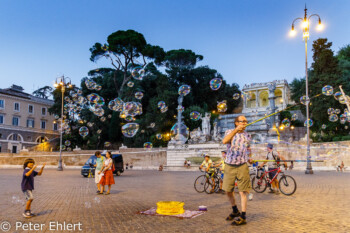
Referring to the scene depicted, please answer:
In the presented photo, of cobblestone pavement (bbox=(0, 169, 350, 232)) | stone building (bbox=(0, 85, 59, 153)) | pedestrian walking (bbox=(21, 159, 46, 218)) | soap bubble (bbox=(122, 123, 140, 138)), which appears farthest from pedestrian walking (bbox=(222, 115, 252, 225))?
stone building (bbox=(0, 85, 59, 153))

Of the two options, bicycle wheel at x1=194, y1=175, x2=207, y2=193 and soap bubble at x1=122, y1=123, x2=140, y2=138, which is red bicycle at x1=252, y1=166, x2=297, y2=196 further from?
soap bubble at x1=122, y1=123, x2=140, y2=138

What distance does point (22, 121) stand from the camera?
189 feet

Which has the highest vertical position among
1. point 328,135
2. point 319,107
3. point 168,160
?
point 319,107

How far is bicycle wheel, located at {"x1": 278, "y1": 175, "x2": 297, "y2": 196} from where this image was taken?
9.59 m

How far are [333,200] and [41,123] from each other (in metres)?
61.1

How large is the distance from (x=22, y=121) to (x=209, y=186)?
55406mm

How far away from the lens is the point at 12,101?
2213 inches

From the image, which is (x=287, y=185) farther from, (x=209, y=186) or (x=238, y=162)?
(x=238, y=162)

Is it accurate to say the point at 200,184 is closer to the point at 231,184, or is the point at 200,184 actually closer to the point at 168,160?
the point at 231,184

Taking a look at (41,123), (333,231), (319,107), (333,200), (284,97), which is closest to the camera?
(333,231)

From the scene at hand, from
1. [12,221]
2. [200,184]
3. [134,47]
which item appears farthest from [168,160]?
[12,221]

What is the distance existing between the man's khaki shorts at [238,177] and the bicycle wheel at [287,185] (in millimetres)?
4690

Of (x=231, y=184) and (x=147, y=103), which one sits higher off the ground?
(x=147, y=103)

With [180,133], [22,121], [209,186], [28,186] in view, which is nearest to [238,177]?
[28,186]
